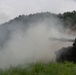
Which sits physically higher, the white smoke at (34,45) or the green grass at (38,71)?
the white smoke at (34,45)

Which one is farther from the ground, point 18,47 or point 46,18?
point 46,18

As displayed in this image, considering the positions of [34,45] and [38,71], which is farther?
[34,45]

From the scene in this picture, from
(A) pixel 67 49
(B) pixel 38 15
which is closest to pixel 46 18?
(B) pixel 38 15

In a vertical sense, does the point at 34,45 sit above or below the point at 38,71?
above

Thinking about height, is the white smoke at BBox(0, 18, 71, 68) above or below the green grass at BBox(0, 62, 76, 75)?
above

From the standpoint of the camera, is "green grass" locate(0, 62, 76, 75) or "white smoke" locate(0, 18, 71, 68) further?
"white smoke" locate(0, 18, 71, 68)

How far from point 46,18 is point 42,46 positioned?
2115cm

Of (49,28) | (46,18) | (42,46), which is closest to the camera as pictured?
(42,46)

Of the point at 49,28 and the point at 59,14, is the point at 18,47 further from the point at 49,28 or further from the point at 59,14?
the point at 59,14

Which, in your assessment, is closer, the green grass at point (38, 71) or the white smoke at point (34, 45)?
the green grass at point (38, 71)

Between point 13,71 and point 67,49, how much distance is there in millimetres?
11104

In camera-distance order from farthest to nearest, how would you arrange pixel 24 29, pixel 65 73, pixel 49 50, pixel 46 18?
pixel 46 18, pixel 24 29, pixel 49 50, pixel 65 73

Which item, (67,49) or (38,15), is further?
(38,15)

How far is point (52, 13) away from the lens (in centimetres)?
6506
